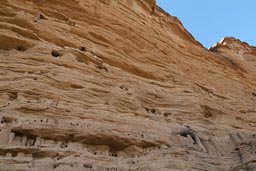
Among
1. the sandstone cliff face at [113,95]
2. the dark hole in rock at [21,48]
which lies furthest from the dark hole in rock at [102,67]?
the dark hole in rock at [21,48]

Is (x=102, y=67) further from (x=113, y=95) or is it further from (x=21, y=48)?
(x=21, y=48)

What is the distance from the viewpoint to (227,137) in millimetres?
8461

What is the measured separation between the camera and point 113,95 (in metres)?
8.31

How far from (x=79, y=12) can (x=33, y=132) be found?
6.03m

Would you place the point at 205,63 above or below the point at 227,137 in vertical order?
above

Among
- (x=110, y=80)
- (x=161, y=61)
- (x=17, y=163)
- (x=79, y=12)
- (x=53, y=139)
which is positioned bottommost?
(x=17, y=163)

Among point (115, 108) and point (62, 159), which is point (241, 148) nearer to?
point (115, 108)

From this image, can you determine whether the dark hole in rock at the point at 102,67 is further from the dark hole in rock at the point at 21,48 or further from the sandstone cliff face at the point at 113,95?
the dark hole in rock at the point at 21,48

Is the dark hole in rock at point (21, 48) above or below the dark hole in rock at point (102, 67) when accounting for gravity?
above

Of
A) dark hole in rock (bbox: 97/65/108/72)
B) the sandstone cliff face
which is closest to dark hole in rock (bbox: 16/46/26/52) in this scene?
the sandstone cliff face

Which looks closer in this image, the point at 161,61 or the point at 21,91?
the point at 21,91

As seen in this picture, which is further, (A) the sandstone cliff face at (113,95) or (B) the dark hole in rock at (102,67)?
(B) the dark hole in rock at (102,67)

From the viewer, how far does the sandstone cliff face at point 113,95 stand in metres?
6.24

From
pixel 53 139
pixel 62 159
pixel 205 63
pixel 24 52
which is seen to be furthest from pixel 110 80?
pixel 205 63
